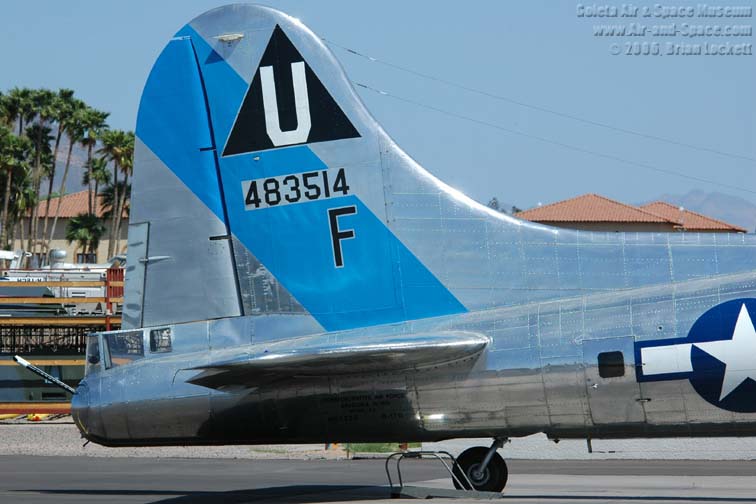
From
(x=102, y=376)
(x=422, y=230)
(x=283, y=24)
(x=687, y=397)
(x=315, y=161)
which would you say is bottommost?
(x=687, y=397)

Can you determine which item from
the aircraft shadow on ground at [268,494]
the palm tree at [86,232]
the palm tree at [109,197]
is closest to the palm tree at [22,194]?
the palm tree at [86,232]

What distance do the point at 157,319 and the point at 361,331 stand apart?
2.73 meters

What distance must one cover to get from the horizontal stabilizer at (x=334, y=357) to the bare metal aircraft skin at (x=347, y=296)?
36 mm

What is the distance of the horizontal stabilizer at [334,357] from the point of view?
530 inches

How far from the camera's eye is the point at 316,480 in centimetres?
1931

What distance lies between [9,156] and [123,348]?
6043 cm

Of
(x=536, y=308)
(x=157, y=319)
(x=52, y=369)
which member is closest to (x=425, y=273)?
(x=536, y=308)

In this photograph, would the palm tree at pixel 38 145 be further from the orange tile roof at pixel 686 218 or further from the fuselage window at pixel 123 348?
the fuselage window at pixel 123 348

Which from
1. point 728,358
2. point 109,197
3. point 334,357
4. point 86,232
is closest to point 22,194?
point 86,232

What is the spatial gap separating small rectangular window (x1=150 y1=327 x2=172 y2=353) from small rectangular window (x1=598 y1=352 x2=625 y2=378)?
18.1ft

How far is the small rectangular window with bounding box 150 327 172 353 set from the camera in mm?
14969

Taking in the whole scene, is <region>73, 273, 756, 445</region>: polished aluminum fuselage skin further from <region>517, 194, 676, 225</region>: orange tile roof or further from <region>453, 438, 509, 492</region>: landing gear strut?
<region>517, 194, 676, 225</region>: orange tile roof

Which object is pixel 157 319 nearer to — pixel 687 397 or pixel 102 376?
pixel 102 376

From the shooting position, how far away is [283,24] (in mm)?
15281
